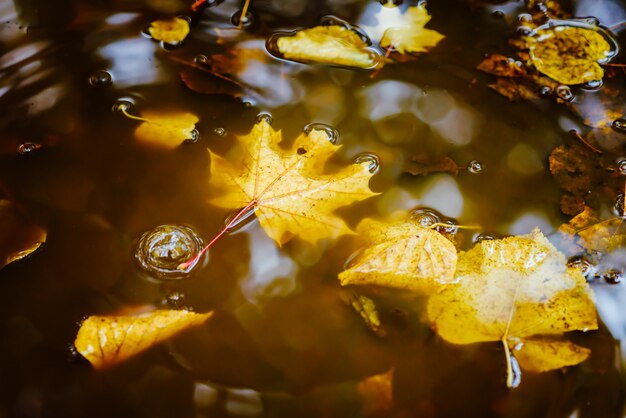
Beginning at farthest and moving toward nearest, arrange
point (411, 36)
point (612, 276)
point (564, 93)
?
point (411, 36), point (564, 93), point (612, 276)

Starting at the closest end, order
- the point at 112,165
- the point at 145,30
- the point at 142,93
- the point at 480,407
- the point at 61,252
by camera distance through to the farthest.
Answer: the point at 480,407, the point at 61,252, the point at 112,165, the point at 142,93, the point at 145,30

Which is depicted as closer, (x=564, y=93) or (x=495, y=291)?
(x=495, y=291)

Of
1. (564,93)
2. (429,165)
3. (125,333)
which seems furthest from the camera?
(564,93)

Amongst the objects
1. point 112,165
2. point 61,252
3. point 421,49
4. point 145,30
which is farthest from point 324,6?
point 61,252

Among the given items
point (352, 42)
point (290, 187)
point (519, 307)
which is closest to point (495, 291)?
point (519, 307)

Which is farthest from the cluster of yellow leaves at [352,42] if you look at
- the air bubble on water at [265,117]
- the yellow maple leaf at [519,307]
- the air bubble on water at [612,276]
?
the air bubble on water at [612,276]

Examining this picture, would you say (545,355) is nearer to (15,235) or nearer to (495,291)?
(495,291)

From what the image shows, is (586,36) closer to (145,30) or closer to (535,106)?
(535,106)
